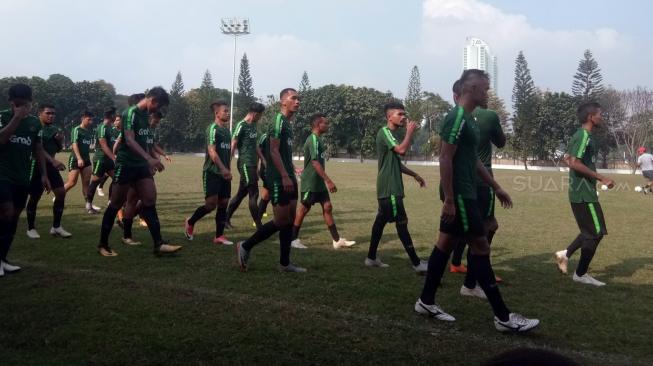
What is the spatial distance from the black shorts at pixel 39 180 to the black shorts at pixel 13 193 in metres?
1.07

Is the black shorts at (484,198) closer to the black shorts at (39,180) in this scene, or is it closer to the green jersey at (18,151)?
the green jersey at (18,151)

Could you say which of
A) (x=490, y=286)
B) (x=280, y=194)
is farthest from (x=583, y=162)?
(x=280, y=194)

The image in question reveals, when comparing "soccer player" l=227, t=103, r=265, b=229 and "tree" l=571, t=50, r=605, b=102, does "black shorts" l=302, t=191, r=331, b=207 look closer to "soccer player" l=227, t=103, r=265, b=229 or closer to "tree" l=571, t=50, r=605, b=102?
"soccer player" l=227, t=103, r=265, b=229

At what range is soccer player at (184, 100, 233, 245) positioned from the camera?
8.12 meters

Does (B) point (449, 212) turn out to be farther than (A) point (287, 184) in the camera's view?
No

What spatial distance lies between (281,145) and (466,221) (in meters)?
2.58

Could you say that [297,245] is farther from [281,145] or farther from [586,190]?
[586,190]

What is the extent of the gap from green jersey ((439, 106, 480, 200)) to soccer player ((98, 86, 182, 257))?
12.1 feet

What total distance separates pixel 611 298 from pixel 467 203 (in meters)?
2.29

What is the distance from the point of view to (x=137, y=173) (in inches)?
268

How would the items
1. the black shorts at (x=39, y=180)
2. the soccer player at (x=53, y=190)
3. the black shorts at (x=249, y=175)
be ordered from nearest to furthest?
the black shorts at (x=39, y=180) → the soccer player at (x=53, y=190) → the black shorts at (x=249, y=175)

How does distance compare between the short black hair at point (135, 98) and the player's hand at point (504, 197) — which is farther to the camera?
the short black hair at point (135, 98)

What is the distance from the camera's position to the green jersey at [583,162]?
6391 millimetres

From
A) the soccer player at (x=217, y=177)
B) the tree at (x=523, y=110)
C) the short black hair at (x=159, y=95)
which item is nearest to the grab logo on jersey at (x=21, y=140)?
the short black hair at (x=159, y=95)
